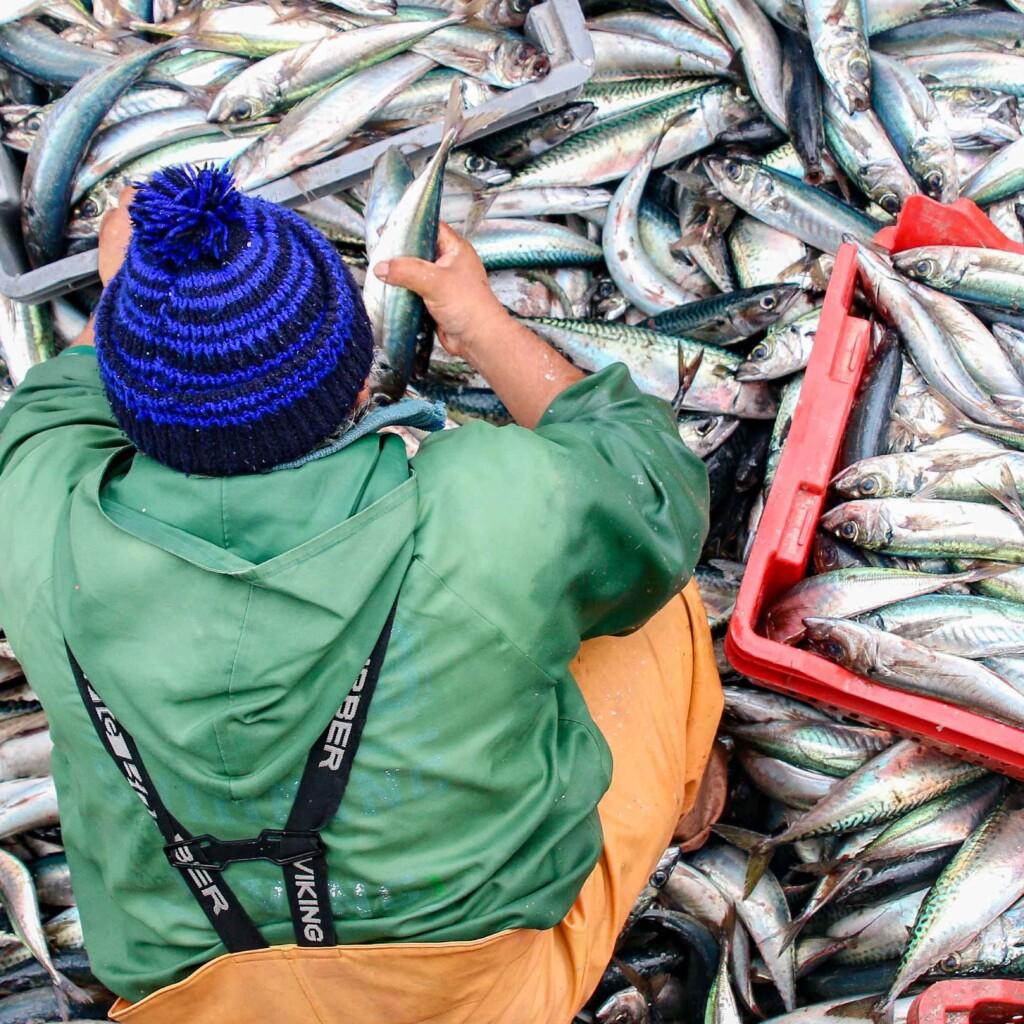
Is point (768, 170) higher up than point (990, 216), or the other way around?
point (768, 170)

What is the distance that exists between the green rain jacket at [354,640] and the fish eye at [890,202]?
5.46 feet

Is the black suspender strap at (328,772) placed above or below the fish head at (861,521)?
above

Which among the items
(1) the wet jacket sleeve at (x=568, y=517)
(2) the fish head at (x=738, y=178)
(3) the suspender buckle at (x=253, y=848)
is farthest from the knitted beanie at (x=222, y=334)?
(2) the fish head at (x=738, y=178)

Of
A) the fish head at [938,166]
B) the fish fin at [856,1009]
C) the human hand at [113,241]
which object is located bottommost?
the fish fin at [856,1009]

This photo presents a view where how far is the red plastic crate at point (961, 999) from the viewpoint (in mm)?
2150

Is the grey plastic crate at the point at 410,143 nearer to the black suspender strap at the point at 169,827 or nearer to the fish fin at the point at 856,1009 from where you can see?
the black suspender strap at the point at 169,827

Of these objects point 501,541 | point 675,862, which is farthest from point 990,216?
point 501,541

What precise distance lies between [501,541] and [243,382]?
41 centimetres

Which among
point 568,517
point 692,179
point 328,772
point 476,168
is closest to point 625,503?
point 568,517

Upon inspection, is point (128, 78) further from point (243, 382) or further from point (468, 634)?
point (468, 634)

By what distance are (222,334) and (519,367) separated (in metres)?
1.05

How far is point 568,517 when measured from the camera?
1576mm

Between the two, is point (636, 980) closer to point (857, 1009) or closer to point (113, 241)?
point (857, 1009)

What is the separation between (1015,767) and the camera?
2.25 m
